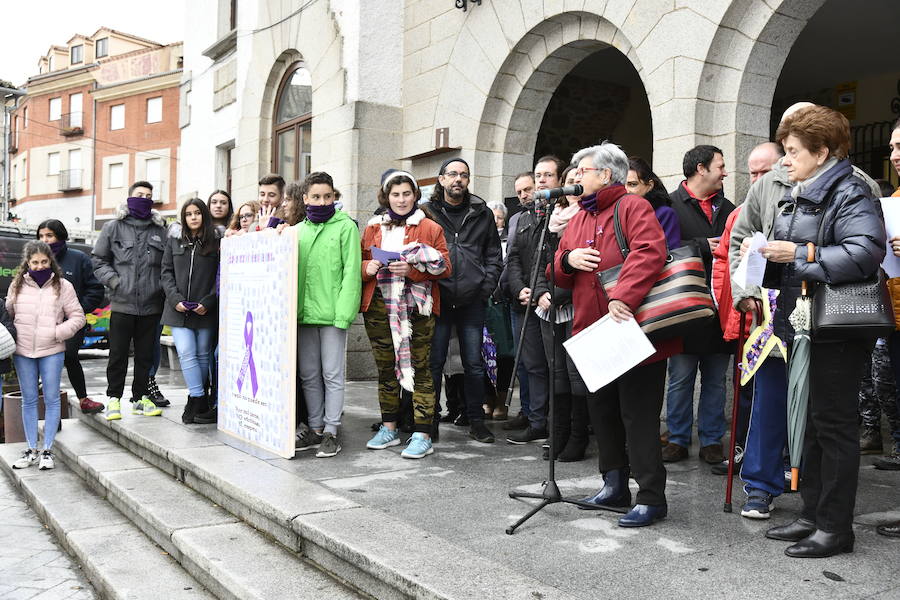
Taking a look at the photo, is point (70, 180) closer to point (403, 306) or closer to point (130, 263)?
point (130, 263)

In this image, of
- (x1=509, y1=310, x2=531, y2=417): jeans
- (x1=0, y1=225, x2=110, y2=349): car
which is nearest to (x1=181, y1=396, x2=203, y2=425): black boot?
(x1=509, y1=310, x2=531, y2=417): jeans

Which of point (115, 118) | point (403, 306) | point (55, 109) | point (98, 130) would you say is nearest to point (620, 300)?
point (403, 306)

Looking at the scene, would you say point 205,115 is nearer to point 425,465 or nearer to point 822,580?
point 425,465

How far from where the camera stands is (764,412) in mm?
3637

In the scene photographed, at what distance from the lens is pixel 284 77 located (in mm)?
12109

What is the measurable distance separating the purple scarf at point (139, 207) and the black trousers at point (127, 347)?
2.75 ft

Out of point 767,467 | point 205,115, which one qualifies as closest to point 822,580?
point 767,467

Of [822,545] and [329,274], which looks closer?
[822,545]

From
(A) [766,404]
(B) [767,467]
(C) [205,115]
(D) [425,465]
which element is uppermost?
(C) [205,115]

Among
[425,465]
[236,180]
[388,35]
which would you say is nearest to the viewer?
[425,465]

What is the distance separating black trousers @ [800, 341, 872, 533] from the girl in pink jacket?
5119 millimetres

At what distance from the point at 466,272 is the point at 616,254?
1838mm

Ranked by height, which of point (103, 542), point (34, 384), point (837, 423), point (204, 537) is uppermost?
point (837, 423)

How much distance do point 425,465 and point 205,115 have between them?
11.7m
